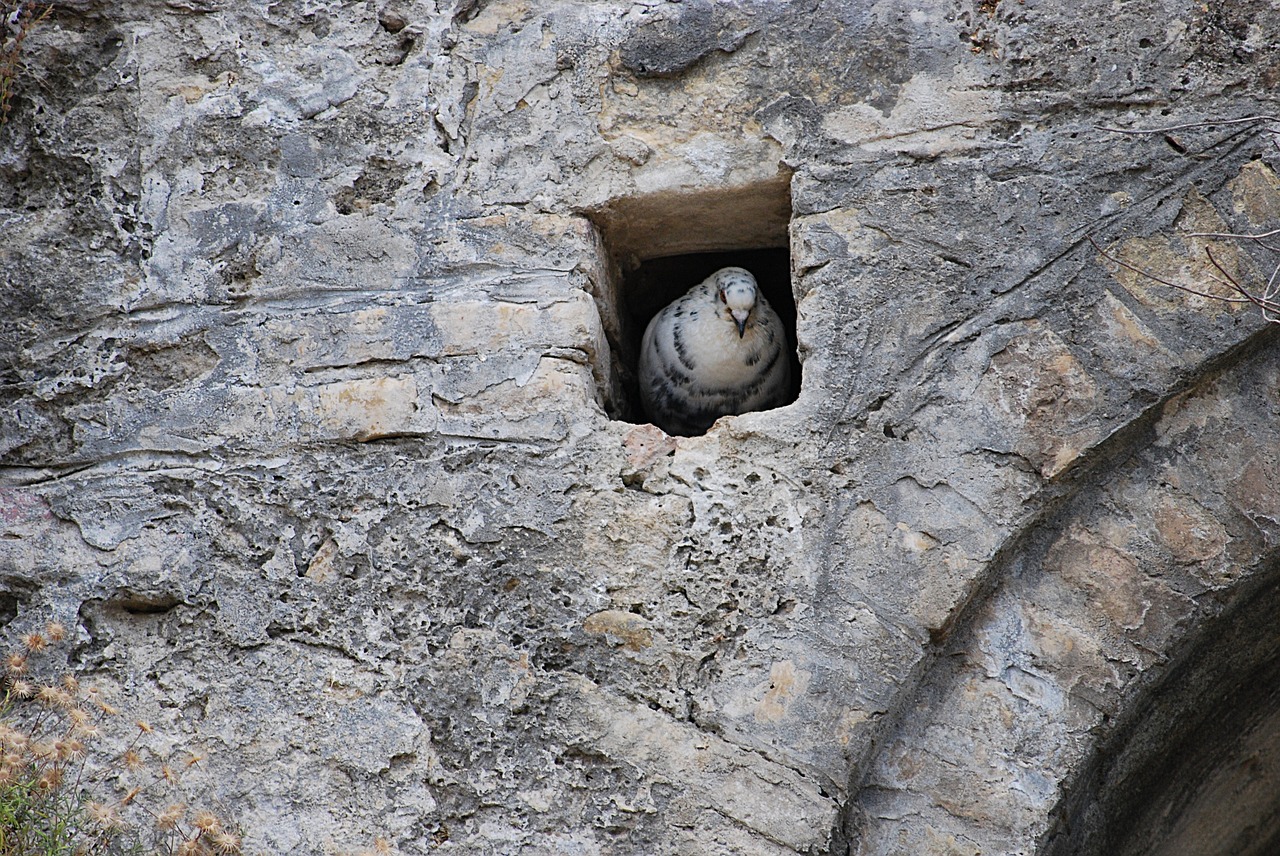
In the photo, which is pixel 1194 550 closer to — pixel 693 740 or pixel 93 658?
pixel 693 740

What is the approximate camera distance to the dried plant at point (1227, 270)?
7.04 feet

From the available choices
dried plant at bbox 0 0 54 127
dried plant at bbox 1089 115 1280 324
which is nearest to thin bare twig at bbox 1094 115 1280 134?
dried plant at bbox 1089 115 1280 324

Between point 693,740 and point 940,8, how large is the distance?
1578mm

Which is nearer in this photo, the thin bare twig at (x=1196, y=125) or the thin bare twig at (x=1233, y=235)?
the thin bare twig at (x=1233, y=235)

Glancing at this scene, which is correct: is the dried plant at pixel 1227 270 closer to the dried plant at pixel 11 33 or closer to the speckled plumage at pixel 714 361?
the speckled plumage at pixel 714 361

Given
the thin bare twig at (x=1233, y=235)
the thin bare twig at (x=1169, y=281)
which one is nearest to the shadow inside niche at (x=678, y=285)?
the thin bare twig at (x=1169, y=281)

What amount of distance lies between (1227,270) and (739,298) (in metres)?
1.11

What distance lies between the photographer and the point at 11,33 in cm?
259

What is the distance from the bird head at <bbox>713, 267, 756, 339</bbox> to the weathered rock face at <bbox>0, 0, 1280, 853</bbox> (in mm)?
303

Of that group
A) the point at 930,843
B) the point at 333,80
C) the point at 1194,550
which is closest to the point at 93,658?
the point at 333,80

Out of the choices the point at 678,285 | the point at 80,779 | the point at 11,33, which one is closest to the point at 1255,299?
the point at 678,285

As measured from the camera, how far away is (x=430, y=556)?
231cm

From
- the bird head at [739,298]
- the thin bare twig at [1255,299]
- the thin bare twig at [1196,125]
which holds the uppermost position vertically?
the thin bare twig at [1196,125]

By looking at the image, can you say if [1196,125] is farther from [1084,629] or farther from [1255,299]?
[1084,629]
